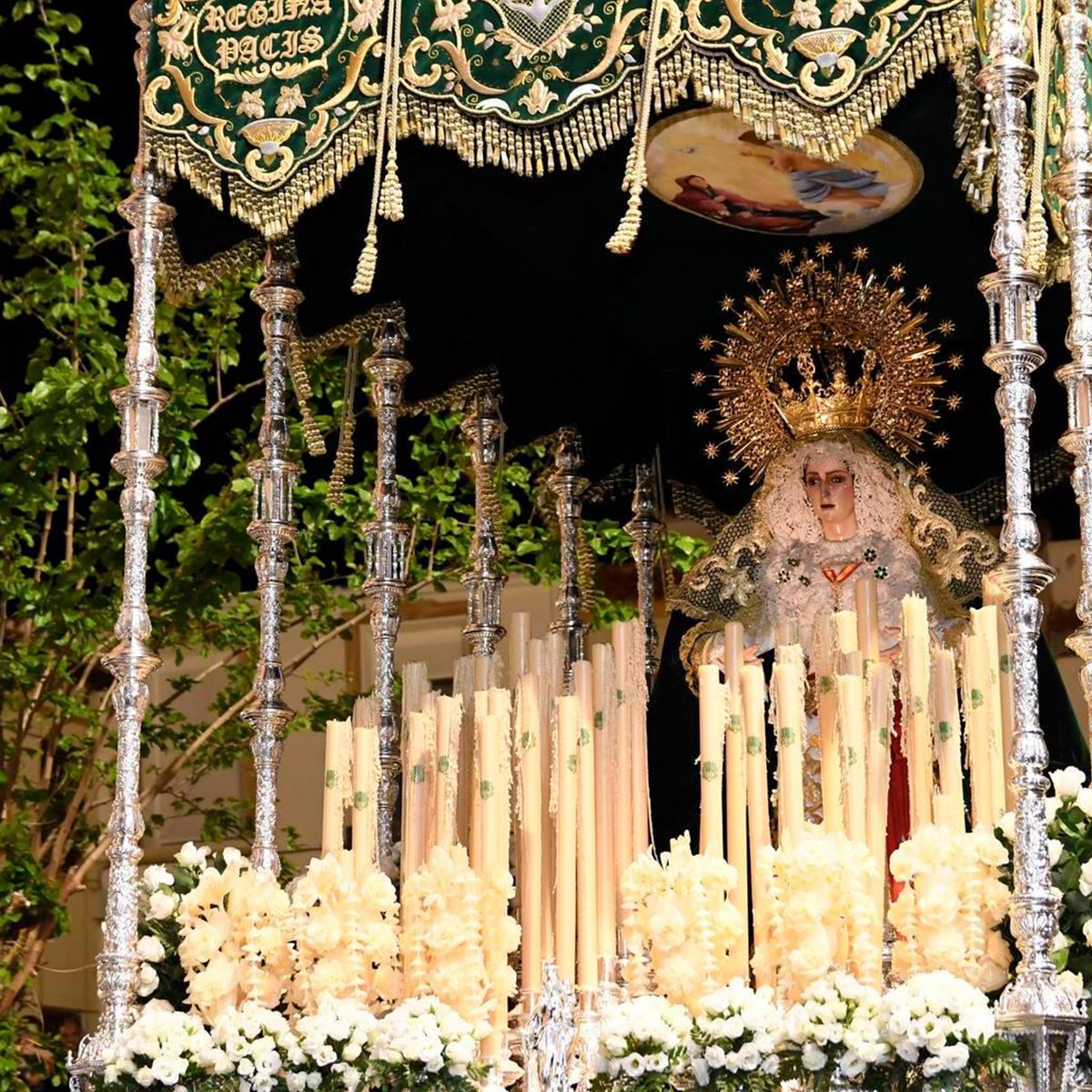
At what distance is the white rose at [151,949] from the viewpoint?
5.30 m

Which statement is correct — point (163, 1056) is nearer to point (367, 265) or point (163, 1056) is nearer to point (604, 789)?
point (604, 789)

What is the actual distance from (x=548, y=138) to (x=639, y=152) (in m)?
0.29

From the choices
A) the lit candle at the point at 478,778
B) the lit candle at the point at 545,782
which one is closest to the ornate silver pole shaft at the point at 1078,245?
the lit candle at the point at 545,782

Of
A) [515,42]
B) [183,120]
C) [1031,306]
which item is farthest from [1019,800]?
[183,120]

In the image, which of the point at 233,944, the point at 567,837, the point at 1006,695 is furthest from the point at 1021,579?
the point at 233,944

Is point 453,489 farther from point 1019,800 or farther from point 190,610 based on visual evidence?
point 1019,800

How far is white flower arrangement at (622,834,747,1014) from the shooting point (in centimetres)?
477

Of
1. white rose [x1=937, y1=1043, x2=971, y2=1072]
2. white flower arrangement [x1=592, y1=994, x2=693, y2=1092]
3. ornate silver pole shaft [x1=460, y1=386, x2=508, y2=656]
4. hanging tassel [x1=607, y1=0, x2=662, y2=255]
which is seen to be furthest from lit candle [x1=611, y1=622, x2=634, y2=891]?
ornate silver pole shaft [x1=460, y1=386, x2=508, y2=656]

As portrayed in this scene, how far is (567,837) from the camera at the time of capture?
202 inches

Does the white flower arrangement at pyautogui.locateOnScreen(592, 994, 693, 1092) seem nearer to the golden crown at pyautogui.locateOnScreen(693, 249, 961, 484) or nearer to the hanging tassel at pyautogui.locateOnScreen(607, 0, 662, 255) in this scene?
the hanging tassel at pyautogui.locateOnScreen(607, 0, 662, 255)

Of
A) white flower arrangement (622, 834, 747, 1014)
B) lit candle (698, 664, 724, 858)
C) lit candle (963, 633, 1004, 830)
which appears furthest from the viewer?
lit candle (698, 664, 724, 858)

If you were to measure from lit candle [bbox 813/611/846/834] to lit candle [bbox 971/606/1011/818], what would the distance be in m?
0.31

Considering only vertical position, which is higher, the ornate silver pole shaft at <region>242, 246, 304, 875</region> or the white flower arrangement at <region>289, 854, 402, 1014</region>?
the ornate silver pole shaft at <region>242, 246, 304, 875</region>

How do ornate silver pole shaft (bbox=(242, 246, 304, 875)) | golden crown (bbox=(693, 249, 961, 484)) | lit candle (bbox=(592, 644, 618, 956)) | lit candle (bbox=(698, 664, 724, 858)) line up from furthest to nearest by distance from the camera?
1. golden crown (bbox=(693, 249, 961, 484))
2. ornate silver pole shaft (bbox=(242, 246, 304, 875))
3. lit candle (bbox=(592, 644, 618, 956))
4. lit candle (bbox=(698, 664, 724, 858))
